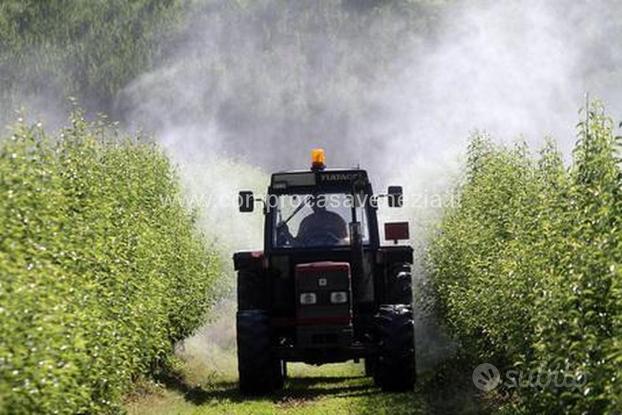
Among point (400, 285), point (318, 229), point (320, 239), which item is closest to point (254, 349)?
→ point (320, 239)

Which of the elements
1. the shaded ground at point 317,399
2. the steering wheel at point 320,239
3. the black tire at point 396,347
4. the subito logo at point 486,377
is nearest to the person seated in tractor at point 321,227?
the steering wheel at point 320,239

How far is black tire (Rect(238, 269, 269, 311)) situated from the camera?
1962 cm

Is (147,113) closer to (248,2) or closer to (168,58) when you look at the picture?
(168,58)

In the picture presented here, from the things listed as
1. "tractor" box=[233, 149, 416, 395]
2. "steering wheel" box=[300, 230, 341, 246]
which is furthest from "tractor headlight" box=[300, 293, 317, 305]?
"steering wheel" box=[300, 230, 341, 246]

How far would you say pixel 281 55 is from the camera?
409ft

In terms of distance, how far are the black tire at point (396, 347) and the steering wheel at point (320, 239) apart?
152 centimetres

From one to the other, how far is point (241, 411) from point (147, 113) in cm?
9772

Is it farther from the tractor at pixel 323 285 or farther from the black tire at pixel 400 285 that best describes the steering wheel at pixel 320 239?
the black tire at pixel 400 285

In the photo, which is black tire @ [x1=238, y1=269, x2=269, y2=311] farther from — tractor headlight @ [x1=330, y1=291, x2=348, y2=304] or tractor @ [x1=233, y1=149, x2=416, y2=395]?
tractor headlight @ [x1=330, y1=291, x2=348, y2=304]

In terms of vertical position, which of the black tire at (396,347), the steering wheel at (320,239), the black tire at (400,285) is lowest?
the black tire at (396,347)

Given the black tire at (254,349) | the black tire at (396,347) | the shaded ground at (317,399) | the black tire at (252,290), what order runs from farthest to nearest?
the black tire at (252,290) → the black tire at (254,349) → the black tire at (396,347) → the shaded ground at (317,399)

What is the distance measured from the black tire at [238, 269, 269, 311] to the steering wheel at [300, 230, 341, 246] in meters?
1.05

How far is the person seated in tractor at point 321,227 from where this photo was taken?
761 inches

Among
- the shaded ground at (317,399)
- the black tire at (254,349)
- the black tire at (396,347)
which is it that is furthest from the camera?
the black tire at (254,349)
